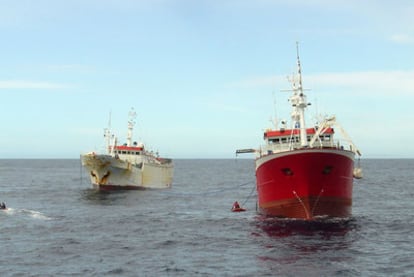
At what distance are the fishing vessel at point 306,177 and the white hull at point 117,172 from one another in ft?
118

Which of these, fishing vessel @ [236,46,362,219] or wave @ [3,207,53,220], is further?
wave @ [3,207,53,220]

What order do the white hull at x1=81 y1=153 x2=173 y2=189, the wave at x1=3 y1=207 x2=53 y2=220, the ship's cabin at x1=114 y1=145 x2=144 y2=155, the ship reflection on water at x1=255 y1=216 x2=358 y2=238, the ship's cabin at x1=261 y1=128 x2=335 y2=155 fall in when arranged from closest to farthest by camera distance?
the ship reflection on water at x1=255 y1=216 x2=358 y2=238
the ship's cabin at x1=261 y1=128 x2=335 y2=155
the wave at x1=3 y1=207 x2=53 y2=220
the white hull at x1=81 y1=153 x2=173 y2=189
the ship's cabin at x1=114 y1=145 x2=144 y2=155

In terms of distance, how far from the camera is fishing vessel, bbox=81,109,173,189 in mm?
72125

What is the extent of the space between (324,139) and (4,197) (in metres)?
43.8

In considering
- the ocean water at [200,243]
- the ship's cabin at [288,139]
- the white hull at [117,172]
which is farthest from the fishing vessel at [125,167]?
the ship's cabin at [288,139]

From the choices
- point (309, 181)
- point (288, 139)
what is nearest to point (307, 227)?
point (309, 181)

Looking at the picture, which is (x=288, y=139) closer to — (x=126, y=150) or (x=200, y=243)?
(x=200, y=243)

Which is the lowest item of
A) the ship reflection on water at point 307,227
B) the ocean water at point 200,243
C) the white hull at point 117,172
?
the ocean water at point 200,243

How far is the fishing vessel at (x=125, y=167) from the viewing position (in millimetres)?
72125

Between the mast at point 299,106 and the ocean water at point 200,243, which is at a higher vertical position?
the mast at point 299,106

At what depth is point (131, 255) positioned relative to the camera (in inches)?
1080

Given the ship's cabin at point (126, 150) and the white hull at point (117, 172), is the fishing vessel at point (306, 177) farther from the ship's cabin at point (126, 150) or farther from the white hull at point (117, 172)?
the ship's cabin at point (126, 150)

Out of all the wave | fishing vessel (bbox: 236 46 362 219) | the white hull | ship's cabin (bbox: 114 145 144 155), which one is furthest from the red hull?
ship's cabin (bbox: 114 145 144 155)

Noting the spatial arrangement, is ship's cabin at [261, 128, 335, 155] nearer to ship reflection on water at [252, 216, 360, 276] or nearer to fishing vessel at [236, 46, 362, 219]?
A: fishing vessel at [236, 46, 362, 219]
